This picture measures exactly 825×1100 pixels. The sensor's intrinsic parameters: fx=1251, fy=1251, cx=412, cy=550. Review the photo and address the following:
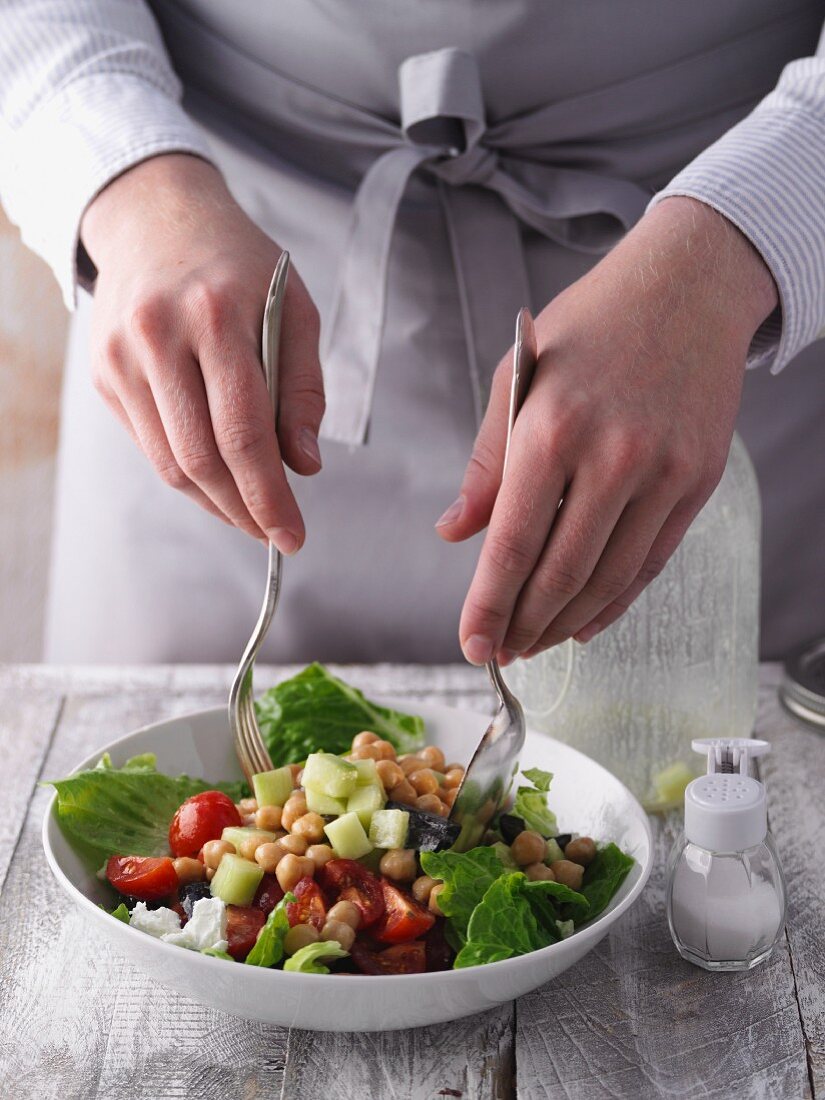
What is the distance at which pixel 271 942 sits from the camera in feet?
2.36

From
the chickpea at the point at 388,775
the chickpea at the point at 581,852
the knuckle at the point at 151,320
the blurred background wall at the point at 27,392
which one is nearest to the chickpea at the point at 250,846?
the chickpea at the point at 388,775

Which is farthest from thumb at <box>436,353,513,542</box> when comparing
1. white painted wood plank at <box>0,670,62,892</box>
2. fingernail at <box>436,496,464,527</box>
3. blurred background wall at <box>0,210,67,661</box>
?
blurred background wall at <box>0,210,67,661</box>

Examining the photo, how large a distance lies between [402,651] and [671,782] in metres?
0.47

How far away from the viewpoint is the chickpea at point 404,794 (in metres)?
0.88

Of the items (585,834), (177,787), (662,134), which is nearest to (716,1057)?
(585,834)

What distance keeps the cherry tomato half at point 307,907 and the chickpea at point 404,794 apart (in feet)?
0.39

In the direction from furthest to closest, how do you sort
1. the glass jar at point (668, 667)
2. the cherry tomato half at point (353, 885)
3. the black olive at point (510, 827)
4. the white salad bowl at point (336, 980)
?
the glass jar at point (668, 667) → the black olive at point (510, 827) → the cherry tomato half at point (353, 885) → the white salad bowl at point (336, 980)

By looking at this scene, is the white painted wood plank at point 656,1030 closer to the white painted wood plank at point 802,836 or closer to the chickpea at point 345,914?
the white painted wood plank at point 802,836

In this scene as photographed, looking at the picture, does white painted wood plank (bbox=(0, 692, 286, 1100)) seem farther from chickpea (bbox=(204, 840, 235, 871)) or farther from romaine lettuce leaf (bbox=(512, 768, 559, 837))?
romaine lettuce leaf (bbox=(512, 768, 559, 837))

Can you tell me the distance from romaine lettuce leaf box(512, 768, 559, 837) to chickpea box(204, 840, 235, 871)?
213 millimetres

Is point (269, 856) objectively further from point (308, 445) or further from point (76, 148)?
point (76, 148)

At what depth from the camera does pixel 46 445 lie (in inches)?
92.3

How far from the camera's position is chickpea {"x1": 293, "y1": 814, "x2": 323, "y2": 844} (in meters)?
0.82

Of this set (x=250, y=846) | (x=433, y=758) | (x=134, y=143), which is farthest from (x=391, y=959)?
(x=134, y=143)
